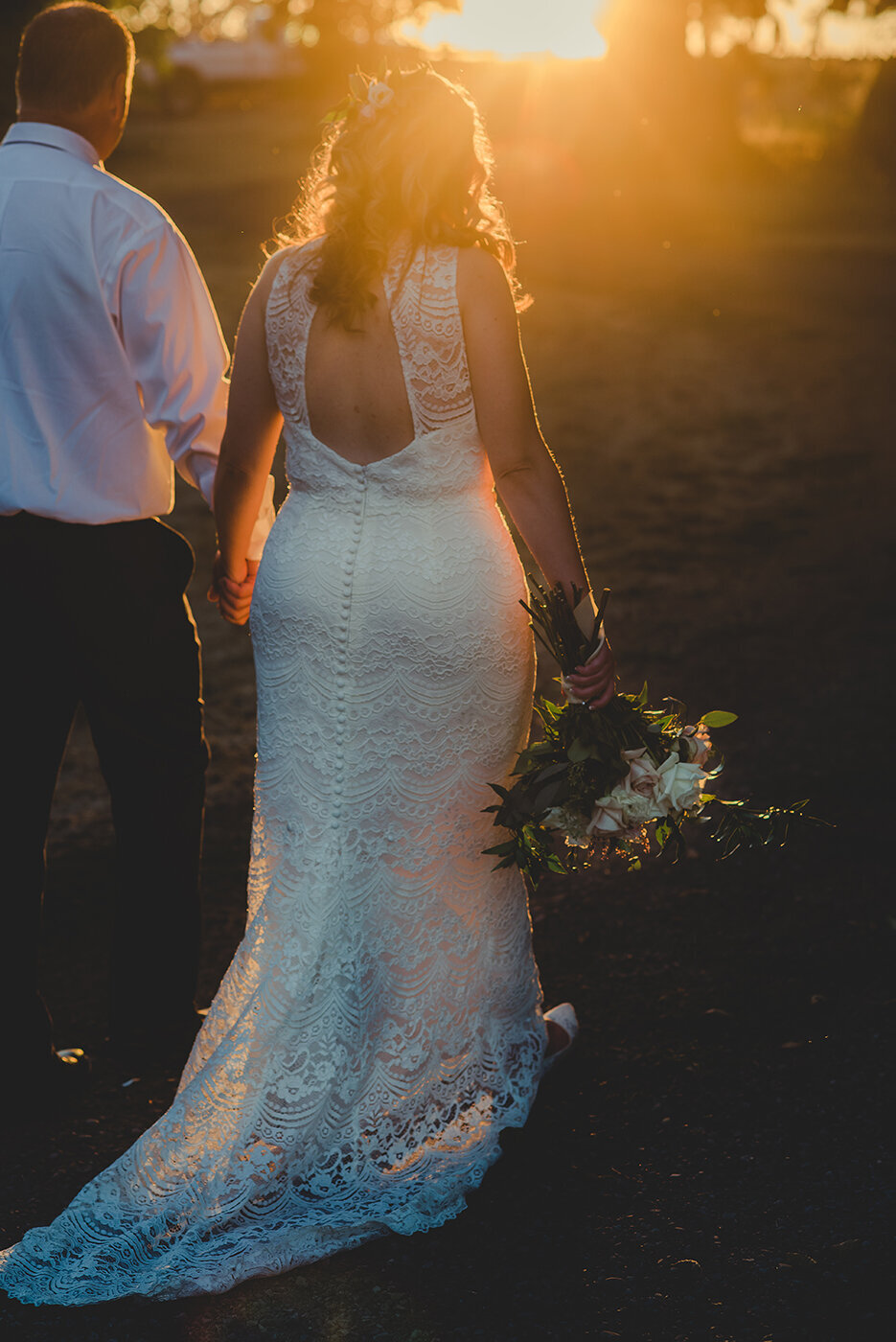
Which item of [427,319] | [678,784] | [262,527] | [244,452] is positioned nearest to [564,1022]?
[678,784]

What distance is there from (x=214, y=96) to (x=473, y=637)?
31.8m

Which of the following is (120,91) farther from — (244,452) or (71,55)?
(244,452)

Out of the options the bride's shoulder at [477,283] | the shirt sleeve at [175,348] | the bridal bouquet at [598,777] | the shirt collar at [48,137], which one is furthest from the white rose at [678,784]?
the shirt collar at [48,137]

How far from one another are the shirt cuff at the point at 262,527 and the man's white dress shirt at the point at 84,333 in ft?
0.77

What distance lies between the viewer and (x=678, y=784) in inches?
107

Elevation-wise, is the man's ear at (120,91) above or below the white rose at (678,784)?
above

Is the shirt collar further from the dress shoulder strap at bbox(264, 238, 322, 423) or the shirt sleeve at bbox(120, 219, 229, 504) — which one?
the dress shoulder strap at bbox(264, 238, 322, 423)

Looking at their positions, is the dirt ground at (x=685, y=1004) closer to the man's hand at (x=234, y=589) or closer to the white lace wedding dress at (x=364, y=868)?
the white lace wedding dress at (x=364, y=868)

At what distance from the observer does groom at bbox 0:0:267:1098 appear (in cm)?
309

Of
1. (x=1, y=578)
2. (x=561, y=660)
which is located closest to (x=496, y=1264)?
(x=561, y=660)

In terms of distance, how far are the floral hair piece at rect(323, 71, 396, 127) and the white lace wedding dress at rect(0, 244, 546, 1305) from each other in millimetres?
308

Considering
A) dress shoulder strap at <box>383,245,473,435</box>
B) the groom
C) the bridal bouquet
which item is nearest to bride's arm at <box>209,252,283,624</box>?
the groom

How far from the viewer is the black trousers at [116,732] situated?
10.5 ft

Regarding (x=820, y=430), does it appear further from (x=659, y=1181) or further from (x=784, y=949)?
(x=659, y=1181)
